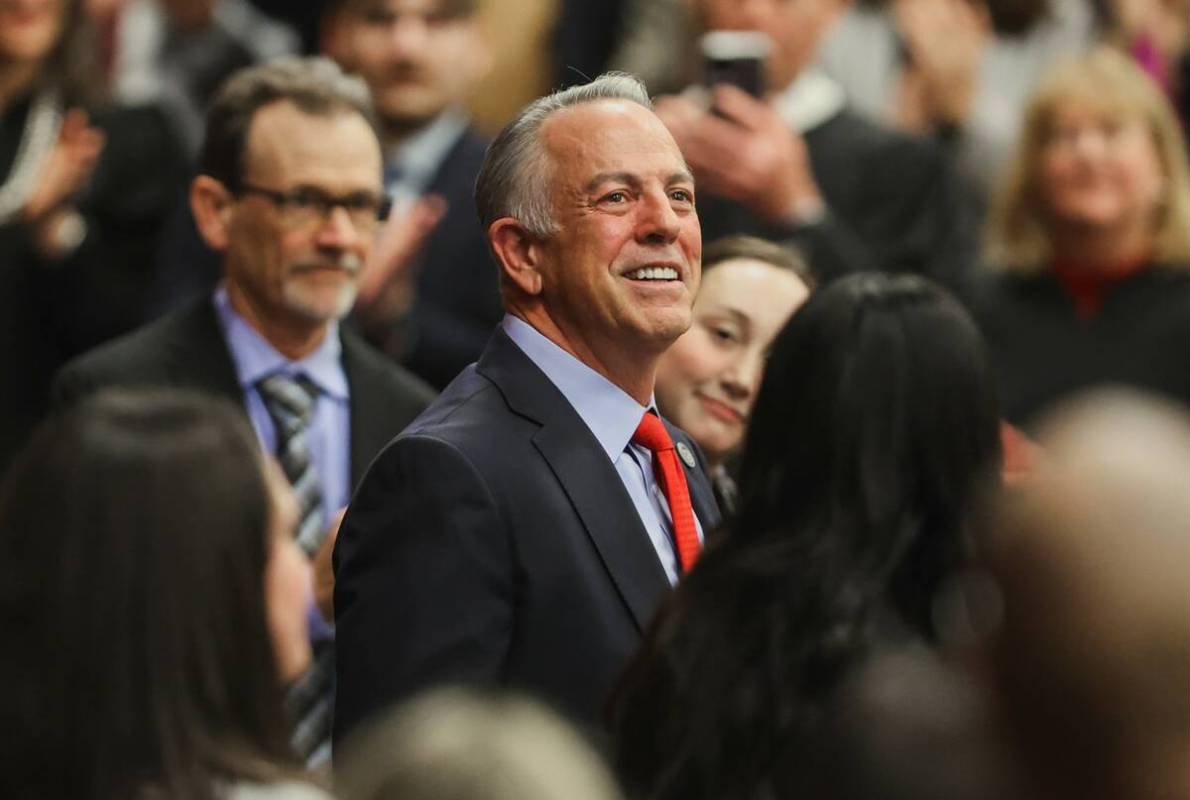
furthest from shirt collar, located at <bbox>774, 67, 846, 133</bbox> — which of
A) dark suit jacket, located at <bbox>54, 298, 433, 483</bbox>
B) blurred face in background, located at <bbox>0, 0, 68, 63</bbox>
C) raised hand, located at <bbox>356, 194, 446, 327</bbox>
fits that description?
blurred face in background, located at <bbox>0, 0, 68, 63</bbox>

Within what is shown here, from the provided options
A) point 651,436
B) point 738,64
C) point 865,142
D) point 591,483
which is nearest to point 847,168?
point 865,142

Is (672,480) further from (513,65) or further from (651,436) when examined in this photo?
(513,65)

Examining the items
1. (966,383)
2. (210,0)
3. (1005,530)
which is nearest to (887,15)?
(210,0)

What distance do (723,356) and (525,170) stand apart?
93 centimetres

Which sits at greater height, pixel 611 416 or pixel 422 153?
pixel 611 416

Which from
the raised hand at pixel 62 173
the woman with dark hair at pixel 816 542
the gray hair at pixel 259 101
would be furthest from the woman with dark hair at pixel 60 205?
the woman with dark hair at pixel 816 542

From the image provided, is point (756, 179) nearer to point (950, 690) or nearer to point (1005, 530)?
point (950, 690)

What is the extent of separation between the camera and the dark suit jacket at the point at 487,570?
333cm

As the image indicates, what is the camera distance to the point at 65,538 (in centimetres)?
230

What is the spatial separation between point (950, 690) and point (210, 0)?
5.23 meters

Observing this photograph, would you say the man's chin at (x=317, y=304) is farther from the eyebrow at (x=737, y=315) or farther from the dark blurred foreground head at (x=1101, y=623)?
the dark blurred foreground head at (x=1101, y=623)

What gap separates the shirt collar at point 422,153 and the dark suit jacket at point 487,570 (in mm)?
2708

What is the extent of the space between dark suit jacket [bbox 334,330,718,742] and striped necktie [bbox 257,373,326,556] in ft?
3.97

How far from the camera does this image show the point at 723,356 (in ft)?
15.2
